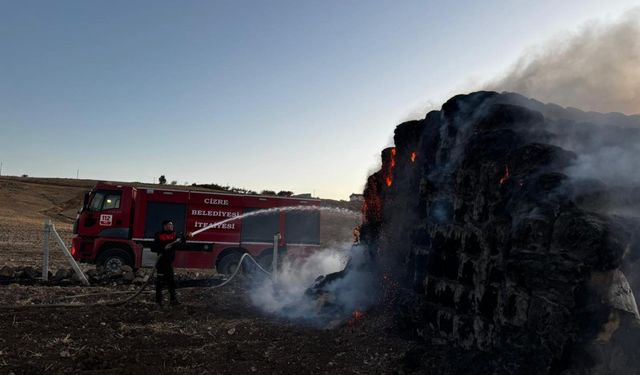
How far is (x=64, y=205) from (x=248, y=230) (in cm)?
4321

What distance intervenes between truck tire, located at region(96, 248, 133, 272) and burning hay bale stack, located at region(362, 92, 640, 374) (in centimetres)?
1038

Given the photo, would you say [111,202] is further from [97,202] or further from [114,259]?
[114,259]

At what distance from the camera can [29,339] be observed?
7.60 meters

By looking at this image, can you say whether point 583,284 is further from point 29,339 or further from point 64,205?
point 64,205

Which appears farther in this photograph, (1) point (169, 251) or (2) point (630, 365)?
(1) point (169, 251)

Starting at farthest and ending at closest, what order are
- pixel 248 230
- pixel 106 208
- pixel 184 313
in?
pixel 248 230
pixel 106 208
pixel 184 313

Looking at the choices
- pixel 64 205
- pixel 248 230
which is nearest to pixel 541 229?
pixel 248 230

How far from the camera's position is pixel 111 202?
1608 centimetres

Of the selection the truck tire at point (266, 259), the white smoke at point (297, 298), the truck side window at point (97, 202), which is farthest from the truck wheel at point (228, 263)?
the truck side window at point (97, 202)

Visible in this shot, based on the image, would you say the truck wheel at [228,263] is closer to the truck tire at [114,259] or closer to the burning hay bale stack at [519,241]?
the truck tire at [114,259]

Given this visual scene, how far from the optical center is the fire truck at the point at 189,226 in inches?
624

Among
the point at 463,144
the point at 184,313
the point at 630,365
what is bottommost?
the point at 184,313

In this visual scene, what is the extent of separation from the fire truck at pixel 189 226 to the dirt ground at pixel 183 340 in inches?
161

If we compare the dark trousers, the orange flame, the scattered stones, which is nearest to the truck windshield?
the scattered stones
